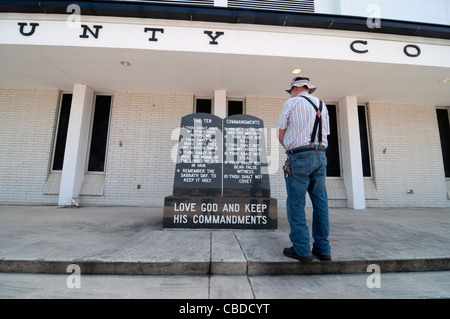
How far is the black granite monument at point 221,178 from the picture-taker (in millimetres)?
3609

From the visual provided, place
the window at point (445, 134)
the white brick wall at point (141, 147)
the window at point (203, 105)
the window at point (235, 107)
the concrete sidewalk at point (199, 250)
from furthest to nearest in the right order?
the window at point (445, 134), the window at point (235, 107), the window at point (203, 105), the white brick wall at point (141, 147), the concrete sidewalk at point (199, 250)

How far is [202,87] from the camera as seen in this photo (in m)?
6.59

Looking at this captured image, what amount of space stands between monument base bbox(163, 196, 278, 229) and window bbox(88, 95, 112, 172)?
4545mm

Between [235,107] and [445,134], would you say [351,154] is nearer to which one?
[235,107]

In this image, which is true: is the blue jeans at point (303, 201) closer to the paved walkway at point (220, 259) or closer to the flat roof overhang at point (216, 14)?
the paved walkway at point (220, 259)

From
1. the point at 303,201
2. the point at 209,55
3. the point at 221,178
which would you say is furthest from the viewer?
the point at 209,55

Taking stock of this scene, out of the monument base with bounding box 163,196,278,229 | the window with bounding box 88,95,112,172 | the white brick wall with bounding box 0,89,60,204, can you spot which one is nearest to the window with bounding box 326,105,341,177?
the monument base with bounding box 163,196,278,229

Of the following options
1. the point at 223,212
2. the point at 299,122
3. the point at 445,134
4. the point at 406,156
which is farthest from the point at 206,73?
the point at 445,134

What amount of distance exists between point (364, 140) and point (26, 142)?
36.9 ft

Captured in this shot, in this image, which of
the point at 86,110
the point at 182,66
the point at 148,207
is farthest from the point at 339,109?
the point at 86,110

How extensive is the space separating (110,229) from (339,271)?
11.3 feet

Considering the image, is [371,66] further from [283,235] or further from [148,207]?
[148,207]

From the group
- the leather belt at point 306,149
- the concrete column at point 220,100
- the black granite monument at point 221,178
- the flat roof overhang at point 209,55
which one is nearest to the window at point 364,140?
the flat roof overhang at point 209,55

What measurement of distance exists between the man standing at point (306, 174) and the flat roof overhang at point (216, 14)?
3311 millimetres
